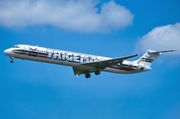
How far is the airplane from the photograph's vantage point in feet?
209

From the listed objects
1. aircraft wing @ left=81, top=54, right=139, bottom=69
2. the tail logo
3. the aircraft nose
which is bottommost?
aircraft wing @ left=81, top=54, right=139, bottom=69

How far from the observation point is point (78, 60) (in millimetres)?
65500

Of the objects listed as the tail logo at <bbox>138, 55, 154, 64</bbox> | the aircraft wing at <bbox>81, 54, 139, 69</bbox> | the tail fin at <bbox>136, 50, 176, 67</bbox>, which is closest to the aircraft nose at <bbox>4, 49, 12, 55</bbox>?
the aircraft wing at <bbox>81, 54, 139, 69</bbox>

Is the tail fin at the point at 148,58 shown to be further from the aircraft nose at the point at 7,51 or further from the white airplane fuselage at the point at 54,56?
the aircraft nose at the point at 7,51

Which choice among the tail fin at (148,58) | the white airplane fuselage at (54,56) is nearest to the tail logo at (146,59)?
the tail fin at (148,58)

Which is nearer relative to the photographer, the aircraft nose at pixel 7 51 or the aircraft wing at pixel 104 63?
the aircraft nose at pixel 7 51

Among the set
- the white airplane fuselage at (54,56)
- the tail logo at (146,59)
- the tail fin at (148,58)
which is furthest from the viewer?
the tail logo at (146,59)

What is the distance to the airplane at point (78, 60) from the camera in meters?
63.7

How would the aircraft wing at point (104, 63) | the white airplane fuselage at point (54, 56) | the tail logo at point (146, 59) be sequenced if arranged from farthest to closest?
the tail logo at point (146, 59) < the aircraft wing at point (104, 63) < the white airplane fuselage at point (54, 56)

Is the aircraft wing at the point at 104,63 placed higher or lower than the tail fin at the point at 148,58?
lower

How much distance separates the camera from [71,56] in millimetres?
64938

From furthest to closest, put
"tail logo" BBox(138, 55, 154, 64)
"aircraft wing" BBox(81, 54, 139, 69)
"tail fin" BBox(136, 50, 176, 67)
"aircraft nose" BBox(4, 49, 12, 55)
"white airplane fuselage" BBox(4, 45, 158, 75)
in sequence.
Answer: "tail logo" BBox(138, 55, 154, 64) → "tail fin" BBox(136, 50, 176, 67) → "aircraft wing" BBox(81, 54, 139, 69) → "aircraft nose" BBox(4, 49, 12, 55) → "white airplane fuselage" BBox(4, 45, 158, 75)

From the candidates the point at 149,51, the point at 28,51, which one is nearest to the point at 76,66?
the point at 28,51

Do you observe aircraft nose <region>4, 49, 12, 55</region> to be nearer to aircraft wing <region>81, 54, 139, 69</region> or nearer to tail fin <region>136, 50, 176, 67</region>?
aircraft wing <region>81, 54, 139, 69</region>
